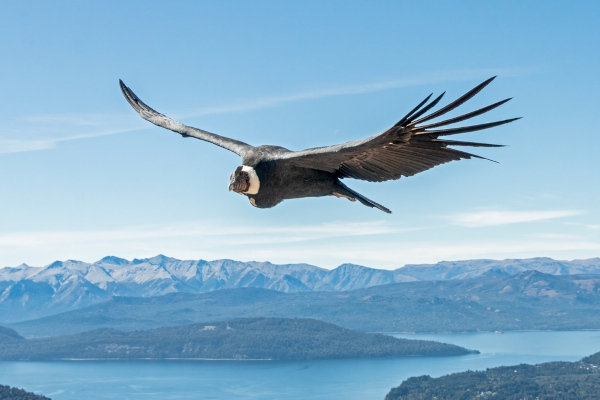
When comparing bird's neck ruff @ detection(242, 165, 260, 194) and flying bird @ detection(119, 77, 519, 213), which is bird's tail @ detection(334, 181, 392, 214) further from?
bird's neck ruff @ detection(242, 165, 260, 194)

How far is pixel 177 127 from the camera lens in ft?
23.9

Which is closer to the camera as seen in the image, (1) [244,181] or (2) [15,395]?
(1) [244,181]

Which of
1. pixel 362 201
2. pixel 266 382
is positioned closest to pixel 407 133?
pixel 362 201

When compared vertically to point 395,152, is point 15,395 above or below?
below

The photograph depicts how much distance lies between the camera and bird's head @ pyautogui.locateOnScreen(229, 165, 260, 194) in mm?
4527

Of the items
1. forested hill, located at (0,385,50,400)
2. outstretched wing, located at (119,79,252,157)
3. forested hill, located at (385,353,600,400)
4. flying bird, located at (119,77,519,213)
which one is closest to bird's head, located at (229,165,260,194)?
flying bird, located at (119,77,519,213)

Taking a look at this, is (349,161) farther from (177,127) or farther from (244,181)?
(177,127)

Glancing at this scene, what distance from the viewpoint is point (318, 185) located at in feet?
17.0

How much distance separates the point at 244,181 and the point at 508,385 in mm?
175352

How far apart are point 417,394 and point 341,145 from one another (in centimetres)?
16547

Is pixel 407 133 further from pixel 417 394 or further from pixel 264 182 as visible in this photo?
pixel 417 394

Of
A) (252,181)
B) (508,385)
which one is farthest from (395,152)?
(508,385)

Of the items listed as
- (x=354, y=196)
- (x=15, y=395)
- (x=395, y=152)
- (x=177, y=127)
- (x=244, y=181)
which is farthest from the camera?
(x=15, y=395)

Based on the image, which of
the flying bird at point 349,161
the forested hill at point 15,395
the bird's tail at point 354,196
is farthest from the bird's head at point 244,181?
the forested hill at point 15,395
